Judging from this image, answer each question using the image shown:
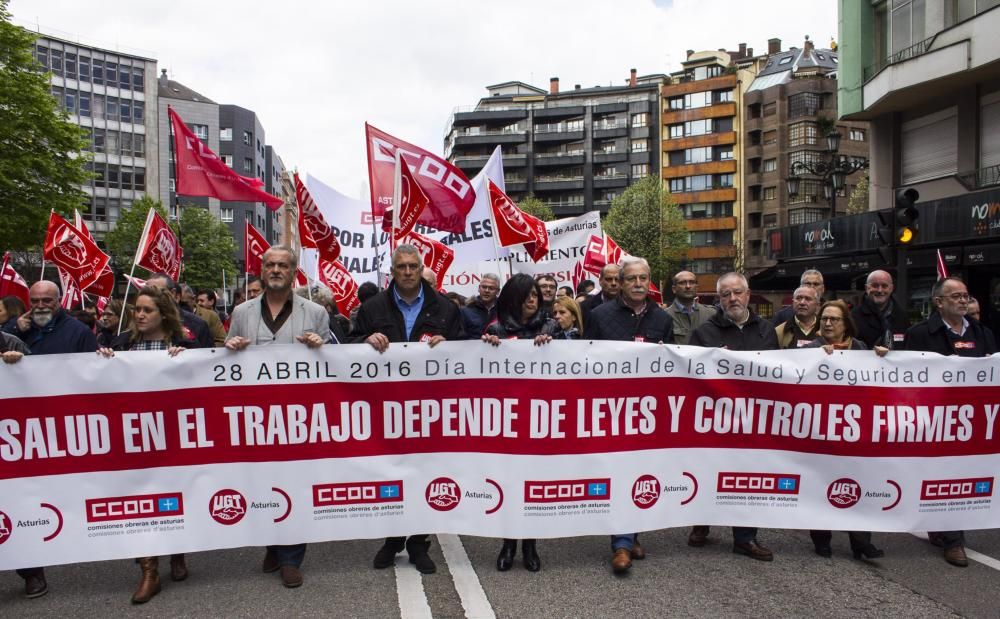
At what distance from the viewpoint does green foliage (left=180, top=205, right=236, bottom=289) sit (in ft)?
198

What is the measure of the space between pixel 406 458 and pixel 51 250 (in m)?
9.20

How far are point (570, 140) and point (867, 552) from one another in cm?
8897

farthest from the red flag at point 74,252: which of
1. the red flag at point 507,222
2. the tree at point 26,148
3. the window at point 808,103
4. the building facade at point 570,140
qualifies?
the building facade at point 570,140

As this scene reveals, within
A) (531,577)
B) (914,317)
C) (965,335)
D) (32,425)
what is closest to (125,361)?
(32,425)

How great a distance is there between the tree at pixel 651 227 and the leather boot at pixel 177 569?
192 feet

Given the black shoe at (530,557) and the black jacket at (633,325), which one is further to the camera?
the black jacket at (633,325)

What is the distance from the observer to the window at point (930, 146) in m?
20.7

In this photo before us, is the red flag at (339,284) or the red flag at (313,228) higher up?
the red flag at (313,228)

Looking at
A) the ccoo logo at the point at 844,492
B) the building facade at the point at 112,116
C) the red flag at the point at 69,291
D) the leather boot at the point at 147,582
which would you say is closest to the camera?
the leather boot at the point at 147,582

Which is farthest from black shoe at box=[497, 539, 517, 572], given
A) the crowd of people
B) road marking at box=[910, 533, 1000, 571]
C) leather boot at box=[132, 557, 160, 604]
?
road marking at box=[910, 533, 1000, 571]

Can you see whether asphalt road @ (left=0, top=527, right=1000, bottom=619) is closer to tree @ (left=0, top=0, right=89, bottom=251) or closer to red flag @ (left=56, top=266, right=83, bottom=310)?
red flag @ (left=56, top=266, right=83, bottom=310)

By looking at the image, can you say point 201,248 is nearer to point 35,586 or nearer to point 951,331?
point 35,586

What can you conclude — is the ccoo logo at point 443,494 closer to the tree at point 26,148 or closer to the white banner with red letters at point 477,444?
the white banner with red letters at point 477,444

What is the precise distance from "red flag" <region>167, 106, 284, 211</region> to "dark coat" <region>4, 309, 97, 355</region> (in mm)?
3775
